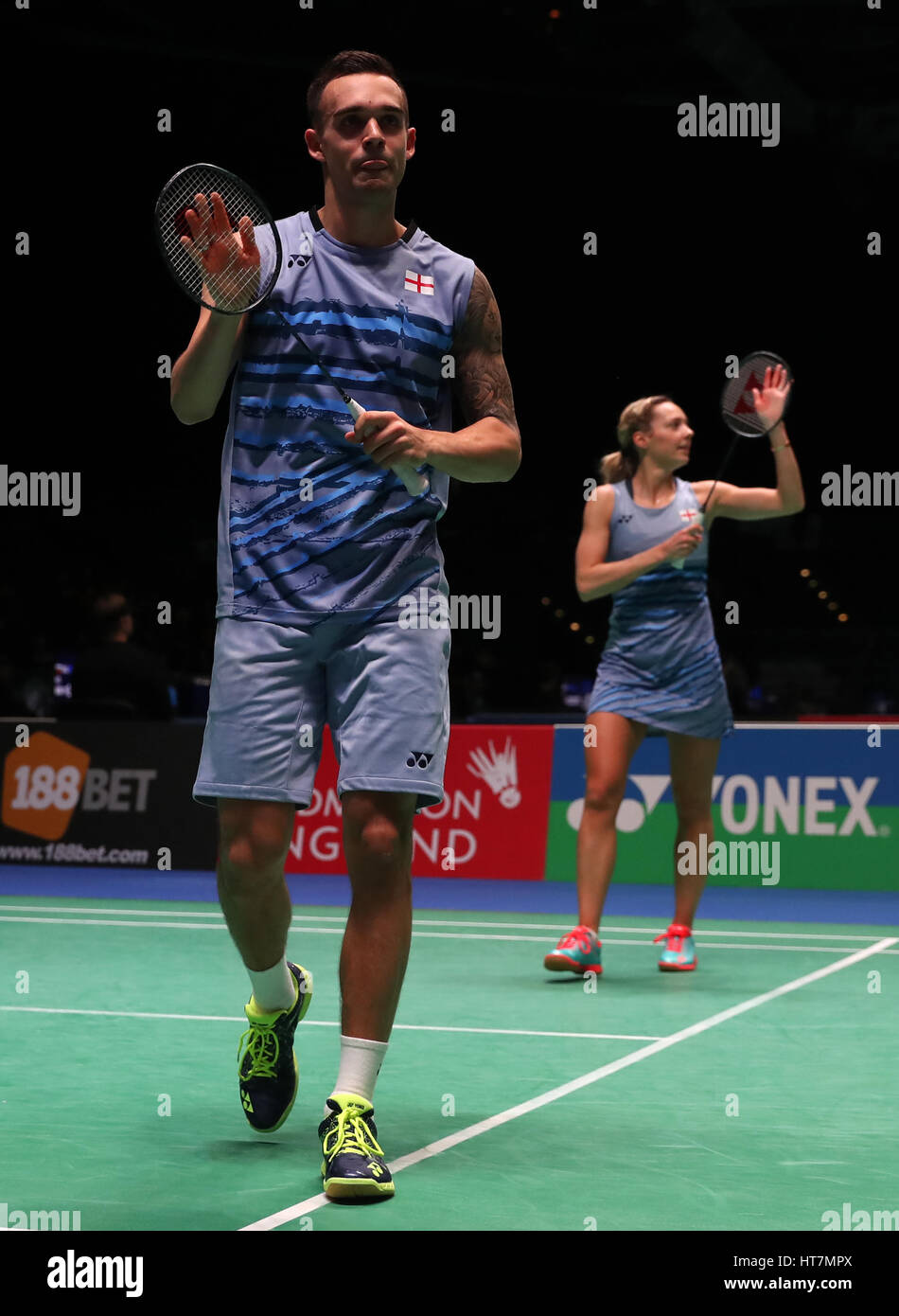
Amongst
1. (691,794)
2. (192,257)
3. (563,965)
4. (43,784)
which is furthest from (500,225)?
(192,257)

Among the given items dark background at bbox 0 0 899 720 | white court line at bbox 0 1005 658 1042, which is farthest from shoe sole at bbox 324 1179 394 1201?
dark background at bbox 0 0 899 720

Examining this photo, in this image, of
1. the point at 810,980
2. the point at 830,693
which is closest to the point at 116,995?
the point at 810,980

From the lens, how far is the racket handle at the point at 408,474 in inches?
127

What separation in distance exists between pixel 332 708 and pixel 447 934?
420cm

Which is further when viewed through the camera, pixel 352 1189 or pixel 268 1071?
pixel 268 1071

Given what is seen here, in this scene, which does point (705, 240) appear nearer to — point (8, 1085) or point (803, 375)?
point (803, 375)

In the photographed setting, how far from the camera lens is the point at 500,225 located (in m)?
15.8

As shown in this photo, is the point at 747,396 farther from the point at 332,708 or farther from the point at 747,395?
the point at 332,708

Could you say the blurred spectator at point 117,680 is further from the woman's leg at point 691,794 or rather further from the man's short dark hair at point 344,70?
the man's short dark hair at point 344,70

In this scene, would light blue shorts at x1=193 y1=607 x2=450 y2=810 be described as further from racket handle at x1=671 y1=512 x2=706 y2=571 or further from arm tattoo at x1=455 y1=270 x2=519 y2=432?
racket handle at x1=671 y1=512 x2=706 y2=571

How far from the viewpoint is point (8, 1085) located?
4.06m

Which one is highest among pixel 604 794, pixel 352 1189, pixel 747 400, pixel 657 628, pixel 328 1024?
pixel 747 400

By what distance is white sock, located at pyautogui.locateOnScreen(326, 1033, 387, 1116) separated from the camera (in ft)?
10.6

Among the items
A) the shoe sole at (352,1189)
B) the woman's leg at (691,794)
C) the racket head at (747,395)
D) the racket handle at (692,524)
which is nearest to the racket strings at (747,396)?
the racket head at (747,395)
